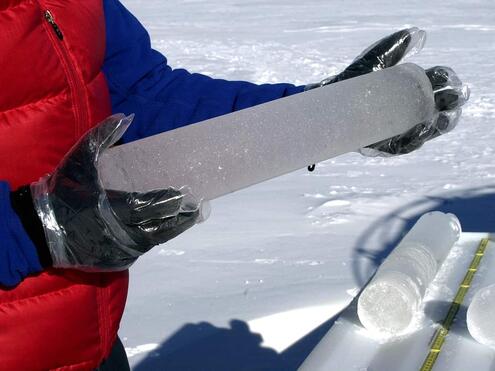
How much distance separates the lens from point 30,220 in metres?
1.08

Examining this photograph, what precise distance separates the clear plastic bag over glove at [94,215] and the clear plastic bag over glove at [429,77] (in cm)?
68

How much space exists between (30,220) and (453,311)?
116 cm

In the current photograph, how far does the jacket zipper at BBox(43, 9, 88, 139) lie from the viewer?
1.23 meters

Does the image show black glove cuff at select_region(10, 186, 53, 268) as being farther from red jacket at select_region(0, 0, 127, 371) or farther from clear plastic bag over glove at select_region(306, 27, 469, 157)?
clear plastic bag over glove at select_region(306, 27, 469, 157)

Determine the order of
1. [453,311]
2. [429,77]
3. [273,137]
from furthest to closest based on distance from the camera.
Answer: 1. [453,311]
2. [429,77]
3. [273,137]

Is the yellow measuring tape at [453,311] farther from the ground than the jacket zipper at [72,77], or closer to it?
closer to it

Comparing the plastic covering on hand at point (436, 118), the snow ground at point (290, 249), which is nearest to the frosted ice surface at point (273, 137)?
the plastic covering on hand at point (436, 118)

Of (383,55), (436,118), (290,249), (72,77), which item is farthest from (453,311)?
(290,249)

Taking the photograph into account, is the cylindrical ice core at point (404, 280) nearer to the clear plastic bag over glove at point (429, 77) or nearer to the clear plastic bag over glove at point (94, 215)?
the clear plastic bag over glove at point (429, 77)

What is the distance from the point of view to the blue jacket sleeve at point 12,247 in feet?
3.46

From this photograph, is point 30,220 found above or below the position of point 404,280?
above

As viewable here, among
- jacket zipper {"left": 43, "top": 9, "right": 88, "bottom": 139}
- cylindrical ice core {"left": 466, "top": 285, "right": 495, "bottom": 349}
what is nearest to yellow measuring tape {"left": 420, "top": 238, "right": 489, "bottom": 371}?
cylindrical ice core {"left": 466, "top": 285, "right": 495, "bottom": 349}

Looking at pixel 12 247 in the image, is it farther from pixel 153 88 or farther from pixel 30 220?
pixel 153 88

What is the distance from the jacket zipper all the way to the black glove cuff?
18cm
